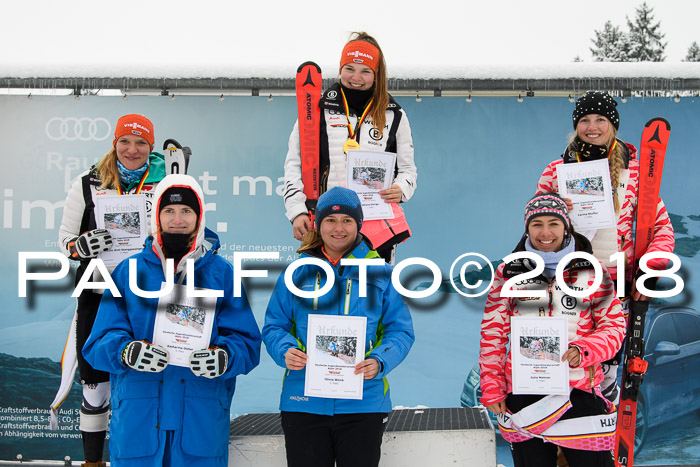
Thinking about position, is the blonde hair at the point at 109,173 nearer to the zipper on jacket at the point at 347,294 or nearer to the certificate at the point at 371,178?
the certificate at the point at 371,178

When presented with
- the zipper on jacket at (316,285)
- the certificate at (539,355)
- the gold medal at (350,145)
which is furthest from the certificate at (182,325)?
the certificate at (539,355)

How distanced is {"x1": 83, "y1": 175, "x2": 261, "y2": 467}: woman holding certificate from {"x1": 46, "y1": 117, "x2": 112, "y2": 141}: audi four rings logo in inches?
87.5

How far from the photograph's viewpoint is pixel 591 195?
2.96 m

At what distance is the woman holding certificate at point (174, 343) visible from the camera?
2.32 meters

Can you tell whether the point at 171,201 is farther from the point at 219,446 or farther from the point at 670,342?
the point at 670,342

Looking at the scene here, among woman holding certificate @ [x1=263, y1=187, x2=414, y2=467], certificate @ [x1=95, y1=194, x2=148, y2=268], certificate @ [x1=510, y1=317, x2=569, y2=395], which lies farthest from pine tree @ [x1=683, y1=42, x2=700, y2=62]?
certificate @ [x1=95, y1=194, x2=148, y2=268]

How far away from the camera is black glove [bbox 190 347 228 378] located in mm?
2307

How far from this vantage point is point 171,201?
2572mm

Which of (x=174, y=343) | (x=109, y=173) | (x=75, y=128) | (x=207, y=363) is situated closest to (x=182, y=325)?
(x=174, y=343)

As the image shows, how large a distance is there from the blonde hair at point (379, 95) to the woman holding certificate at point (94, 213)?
1.17 meters

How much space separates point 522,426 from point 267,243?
2459mm

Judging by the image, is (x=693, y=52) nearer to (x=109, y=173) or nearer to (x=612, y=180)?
(x=612, y=180)

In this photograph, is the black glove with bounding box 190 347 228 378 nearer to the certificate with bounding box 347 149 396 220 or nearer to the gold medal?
the certificate with bounding box 347 149 396 220

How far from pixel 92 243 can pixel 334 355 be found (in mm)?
1375
